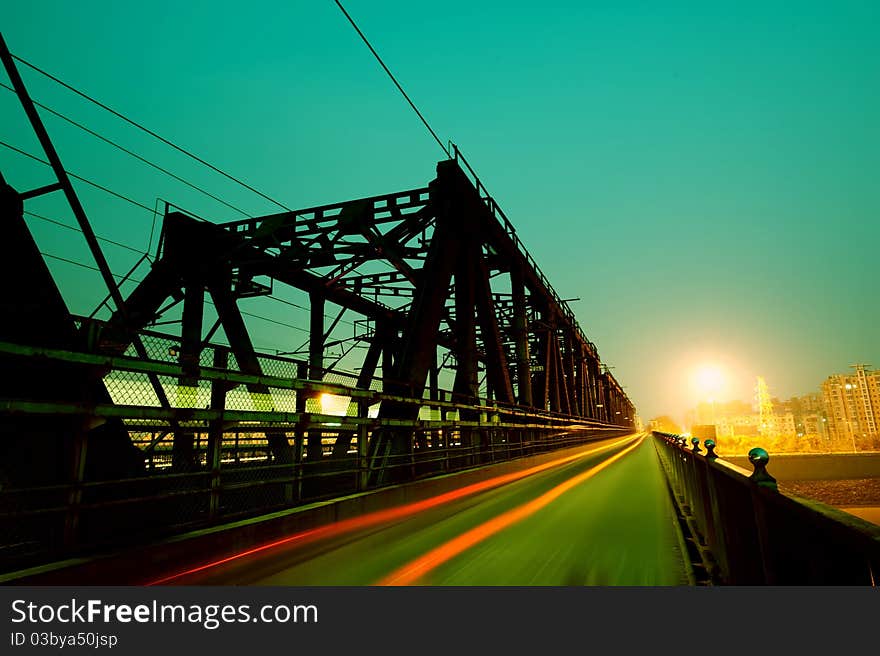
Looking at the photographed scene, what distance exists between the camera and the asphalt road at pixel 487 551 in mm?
3895

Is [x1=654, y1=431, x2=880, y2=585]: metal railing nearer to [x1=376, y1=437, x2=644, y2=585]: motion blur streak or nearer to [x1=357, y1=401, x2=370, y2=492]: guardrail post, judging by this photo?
[x1=376, y1=437, x2=644, y2=585]: motion blur streak

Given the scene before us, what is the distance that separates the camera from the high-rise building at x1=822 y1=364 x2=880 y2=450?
15238 cm

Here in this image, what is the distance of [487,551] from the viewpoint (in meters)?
4.72

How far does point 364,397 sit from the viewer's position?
732 centimetres

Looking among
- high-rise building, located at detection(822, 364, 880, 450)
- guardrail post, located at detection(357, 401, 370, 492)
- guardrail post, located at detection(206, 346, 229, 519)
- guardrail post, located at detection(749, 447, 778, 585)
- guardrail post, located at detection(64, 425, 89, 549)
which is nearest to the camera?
guardrail post, located at detection(749, 447, 778, 585)

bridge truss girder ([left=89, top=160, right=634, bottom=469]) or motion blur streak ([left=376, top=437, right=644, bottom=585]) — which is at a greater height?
bridge truss girder ([left=89, top=160, right=634, bottom=469])

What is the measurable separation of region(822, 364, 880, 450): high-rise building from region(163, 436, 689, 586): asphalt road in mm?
180175

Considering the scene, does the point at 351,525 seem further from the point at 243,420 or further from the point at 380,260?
the point at 380,260

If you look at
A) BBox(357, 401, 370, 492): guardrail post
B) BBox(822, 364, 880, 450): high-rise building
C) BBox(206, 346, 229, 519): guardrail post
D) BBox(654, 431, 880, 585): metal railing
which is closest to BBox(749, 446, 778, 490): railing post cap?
BBox(654, 431, 880, 585): metal railing

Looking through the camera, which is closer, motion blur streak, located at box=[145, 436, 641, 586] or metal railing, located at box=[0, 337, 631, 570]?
metal railing, located at box=[0, 337, 631, 570]

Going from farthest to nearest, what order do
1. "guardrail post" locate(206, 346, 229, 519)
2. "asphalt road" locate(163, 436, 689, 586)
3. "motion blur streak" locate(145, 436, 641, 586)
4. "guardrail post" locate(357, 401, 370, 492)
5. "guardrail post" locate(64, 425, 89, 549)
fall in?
"guardrail post" locate(357, 401, 370, 492) → "guardrail post" locate(206, 346, 229, 519) → "motion blur streak" locate(145, 436, 641, 586) → "asphalt road" locate(163, 436, 689, 586) → "guardrail post" locate(64, 425, 89, 549)

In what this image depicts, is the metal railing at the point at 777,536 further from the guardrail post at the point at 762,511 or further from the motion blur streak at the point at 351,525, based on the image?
the motion blur streak at the point at 351,525

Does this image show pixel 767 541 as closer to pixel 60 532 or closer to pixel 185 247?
pixel 60 532

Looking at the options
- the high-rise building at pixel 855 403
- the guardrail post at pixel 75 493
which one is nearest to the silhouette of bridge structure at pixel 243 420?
the guardrail post at pixel 75 493
